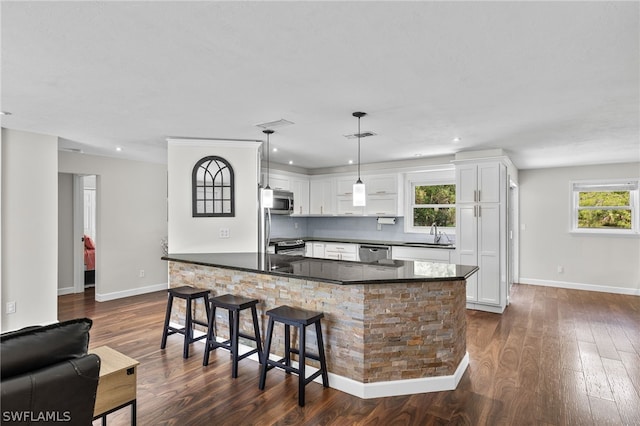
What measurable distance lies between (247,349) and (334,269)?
1.20 meters

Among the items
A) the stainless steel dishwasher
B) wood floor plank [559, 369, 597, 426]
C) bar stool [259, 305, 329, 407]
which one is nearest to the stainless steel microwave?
the stainless steel dishwasher

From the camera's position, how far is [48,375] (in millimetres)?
1297

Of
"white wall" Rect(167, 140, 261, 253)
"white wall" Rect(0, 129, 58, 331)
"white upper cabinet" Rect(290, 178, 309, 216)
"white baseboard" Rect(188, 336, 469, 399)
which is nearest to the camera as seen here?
"white baseboard" Rect(188, 336, 469, 399)

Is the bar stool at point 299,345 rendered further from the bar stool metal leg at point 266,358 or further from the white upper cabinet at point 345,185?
the white upper cabinet at point 345,185

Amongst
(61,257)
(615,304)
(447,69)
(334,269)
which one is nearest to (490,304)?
(615,304)

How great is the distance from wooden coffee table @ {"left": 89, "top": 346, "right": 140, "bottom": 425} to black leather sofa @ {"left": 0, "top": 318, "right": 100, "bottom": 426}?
45 cm

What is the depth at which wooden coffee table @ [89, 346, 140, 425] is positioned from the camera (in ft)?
6.08

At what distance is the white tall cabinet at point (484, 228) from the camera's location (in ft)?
16.1

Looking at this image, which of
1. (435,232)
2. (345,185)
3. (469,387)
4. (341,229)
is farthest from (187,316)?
(435,232)

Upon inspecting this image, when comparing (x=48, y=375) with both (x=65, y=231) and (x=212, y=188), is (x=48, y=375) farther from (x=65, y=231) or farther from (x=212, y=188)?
(x=65, y=231)

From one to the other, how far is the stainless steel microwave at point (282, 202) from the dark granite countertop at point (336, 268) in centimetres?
205

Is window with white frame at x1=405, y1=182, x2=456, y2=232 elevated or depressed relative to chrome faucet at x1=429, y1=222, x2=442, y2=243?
elevated

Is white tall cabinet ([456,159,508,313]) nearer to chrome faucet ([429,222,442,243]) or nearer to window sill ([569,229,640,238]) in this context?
chrome faucet ([429,222,442,243])

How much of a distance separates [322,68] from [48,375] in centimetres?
204
